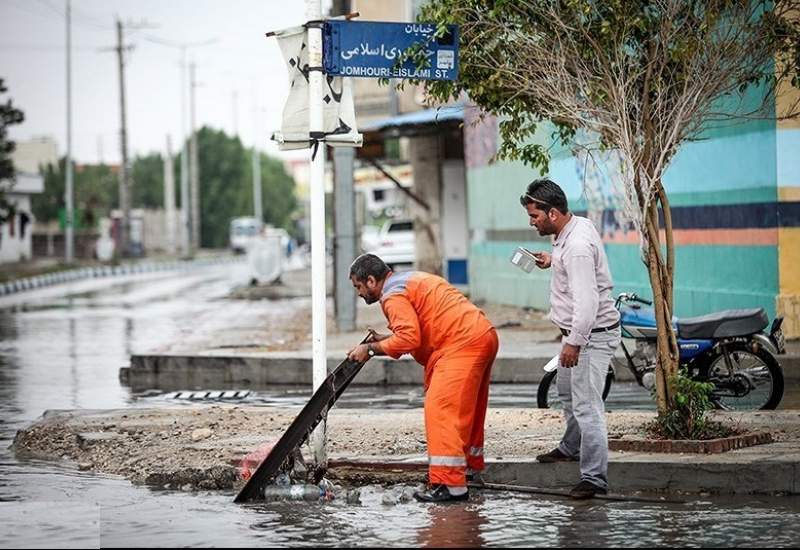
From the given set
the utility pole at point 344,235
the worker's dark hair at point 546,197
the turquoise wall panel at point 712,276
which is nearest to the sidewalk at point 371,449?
the worker's dark hair at point 546,197

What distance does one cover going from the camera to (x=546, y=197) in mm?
9352

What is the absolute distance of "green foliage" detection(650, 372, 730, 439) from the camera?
10188 mm

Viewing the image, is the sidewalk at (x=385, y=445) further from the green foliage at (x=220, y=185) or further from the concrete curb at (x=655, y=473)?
the green foliage at (x=220, y=185)

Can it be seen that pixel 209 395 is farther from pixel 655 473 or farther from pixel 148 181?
pixel 148 181

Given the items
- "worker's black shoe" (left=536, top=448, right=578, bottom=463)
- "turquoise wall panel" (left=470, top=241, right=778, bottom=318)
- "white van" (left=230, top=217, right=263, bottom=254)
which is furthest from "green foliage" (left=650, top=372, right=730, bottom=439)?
"white van" (left=230, top=217, right=263, bottom=254)

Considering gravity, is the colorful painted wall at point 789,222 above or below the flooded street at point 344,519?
above

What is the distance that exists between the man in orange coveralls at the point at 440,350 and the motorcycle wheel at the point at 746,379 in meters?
3.78

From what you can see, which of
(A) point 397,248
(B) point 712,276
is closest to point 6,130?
(A) point 397,248

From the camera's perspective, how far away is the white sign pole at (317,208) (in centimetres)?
996

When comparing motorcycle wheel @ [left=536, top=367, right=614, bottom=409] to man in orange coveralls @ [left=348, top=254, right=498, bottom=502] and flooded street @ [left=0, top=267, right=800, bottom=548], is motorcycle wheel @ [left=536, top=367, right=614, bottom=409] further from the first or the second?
man in orange coveralls @ [left=348, top=254, right=498, bottom=502]

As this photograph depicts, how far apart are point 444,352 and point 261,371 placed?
369 inches

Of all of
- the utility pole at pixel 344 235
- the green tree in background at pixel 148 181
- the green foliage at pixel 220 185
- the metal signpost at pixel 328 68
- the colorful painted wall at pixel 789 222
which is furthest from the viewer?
the green tree in background at pixel 148 181

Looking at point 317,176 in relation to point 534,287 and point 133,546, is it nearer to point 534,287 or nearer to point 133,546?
point 133,546

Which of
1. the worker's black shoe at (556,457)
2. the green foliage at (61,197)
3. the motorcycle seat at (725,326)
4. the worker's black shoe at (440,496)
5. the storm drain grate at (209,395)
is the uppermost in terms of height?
the green foliage at (61,197)
